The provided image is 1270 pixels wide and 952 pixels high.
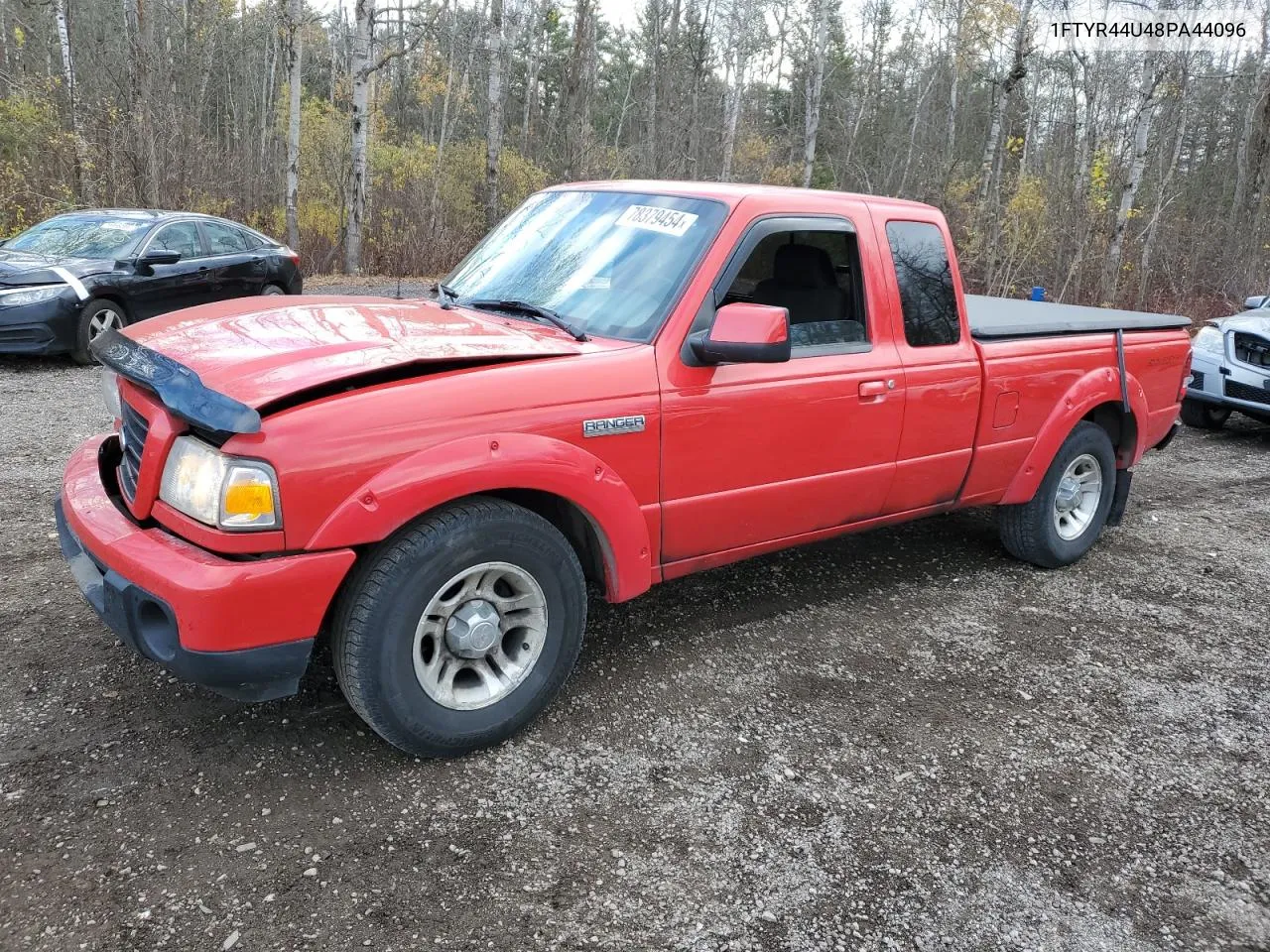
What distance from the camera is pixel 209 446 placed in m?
2.67

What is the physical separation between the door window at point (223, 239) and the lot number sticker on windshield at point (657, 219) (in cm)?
844

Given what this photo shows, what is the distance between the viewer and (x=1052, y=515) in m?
5.17

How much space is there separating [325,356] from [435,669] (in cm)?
105

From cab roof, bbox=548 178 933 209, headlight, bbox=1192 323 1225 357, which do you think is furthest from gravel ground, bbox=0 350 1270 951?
headlight, bbox=1192 323 1225 357

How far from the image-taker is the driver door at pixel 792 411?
3.50 m

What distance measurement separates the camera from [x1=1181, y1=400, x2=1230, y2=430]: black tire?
9.47 meters

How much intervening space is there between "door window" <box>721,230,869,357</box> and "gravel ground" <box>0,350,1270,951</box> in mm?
1342

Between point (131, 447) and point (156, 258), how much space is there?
7605 millimetres

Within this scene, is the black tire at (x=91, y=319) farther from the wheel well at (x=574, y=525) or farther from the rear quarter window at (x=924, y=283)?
the rear quarter window at (x=924, y=283)

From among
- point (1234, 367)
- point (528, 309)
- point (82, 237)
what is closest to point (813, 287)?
point (528, 309)

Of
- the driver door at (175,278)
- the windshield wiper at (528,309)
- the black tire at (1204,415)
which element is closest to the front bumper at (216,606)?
the windshield wiper at (528,309)

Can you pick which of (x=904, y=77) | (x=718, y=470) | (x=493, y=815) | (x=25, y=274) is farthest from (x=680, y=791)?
(x=904, y=77)

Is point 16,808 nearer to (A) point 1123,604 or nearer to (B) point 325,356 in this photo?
(B) point 325,356

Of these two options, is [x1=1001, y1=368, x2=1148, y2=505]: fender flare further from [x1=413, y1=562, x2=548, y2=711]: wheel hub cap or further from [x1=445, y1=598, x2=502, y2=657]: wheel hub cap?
[x1=445, y1=598, x2=502, y2=657]: wheel hub cap
